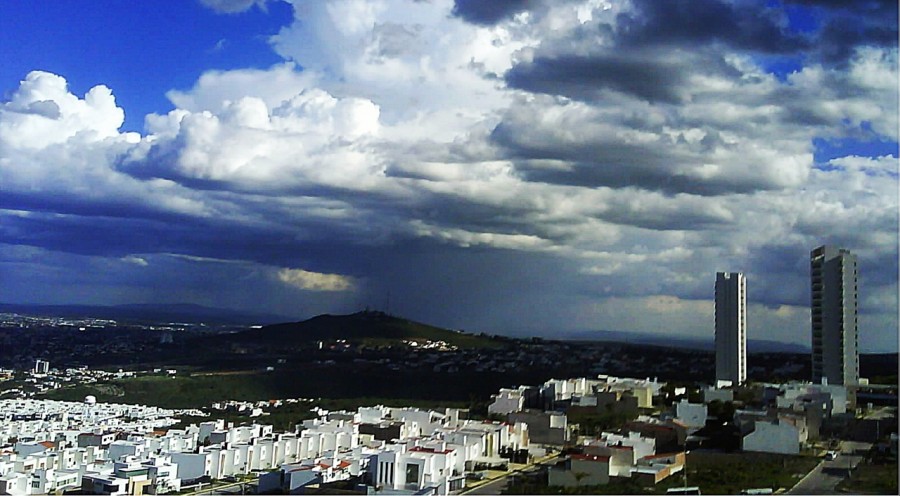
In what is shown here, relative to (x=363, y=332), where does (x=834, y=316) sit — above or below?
above

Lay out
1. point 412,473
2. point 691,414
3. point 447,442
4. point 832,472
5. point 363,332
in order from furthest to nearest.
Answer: point 363,332, point 691,414, point 447,442, point 832,472, point 412,473

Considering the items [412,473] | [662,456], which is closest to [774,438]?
[662,456]

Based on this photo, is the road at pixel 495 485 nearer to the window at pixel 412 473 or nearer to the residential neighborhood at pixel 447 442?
the residential neighborhood at pixel 447 442

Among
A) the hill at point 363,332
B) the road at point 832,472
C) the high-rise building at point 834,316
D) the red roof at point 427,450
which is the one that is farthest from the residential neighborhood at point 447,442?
the hill at point 363,332

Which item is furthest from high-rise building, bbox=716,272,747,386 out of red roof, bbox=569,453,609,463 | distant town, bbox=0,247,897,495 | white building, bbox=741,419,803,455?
red roof, bbox=569,453,609,463

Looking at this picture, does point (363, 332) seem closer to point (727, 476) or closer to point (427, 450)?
point (427, 450)

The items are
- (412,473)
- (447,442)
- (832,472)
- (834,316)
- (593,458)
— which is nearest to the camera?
(412,473)
